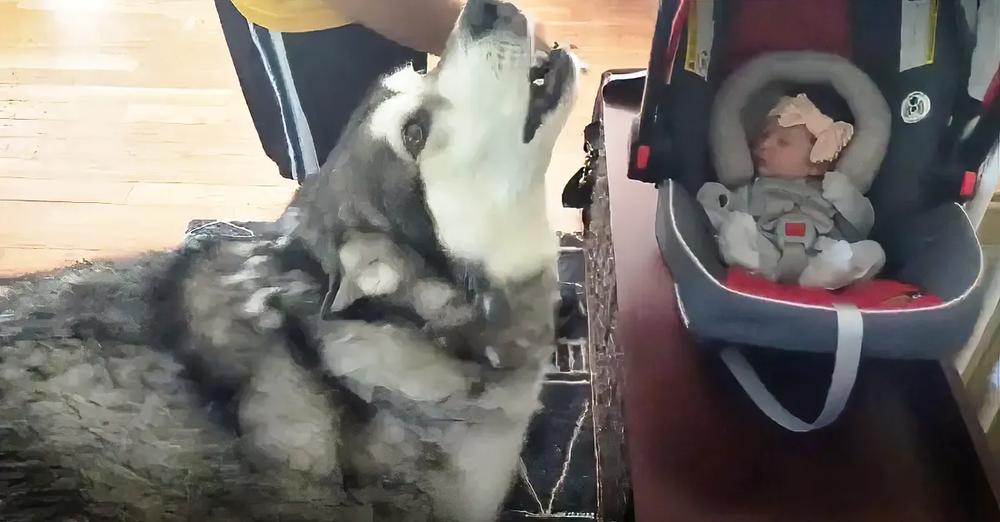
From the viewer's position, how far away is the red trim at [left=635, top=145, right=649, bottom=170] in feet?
4.21

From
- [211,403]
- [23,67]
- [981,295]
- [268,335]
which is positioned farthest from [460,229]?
[23,67]

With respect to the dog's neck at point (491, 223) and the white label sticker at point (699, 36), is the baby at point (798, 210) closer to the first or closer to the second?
the white label sticker at point (699, 36)

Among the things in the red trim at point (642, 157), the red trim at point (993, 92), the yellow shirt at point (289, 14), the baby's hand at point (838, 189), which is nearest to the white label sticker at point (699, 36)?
the red trim at point (642, 157)

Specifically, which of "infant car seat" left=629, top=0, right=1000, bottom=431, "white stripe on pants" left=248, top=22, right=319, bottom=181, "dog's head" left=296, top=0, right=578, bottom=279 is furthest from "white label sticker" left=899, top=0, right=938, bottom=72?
"white stripe on pants" left=248, top=22, right=319, bottom=181

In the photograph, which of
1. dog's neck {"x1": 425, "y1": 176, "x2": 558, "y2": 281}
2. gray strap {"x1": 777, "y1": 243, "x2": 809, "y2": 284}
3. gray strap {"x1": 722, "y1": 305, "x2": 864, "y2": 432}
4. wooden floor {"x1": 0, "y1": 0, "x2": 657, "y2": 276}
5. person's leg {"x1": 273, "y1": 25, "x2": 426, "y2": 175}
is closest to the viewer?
gray strap {"x1": 722, "y1": 305, "x2": 864, "y2": 432}

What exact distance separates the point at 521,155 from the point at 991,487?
0.75 m

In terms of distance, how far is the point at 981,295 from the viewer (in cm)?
105

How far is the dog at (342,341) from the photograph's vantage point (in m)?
1.09

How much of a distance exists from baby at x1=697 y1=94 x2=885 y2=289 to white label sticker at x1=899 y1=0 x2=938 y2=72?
13cm

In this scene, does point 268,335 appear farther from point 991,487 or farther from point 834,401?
point 991,487

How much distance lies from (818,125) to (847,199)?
0.12 m

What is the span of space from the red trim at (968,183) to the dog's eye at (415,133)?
2.52 feet

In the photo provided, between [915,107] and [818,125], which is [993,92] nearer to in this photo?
[915,107]

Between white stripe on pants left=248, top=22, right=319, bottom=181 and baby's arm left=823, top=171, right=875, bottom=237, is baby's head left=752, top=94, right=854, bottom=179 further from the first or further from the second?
white stripe on pants left=248, top=22, right=319, bottom=181
